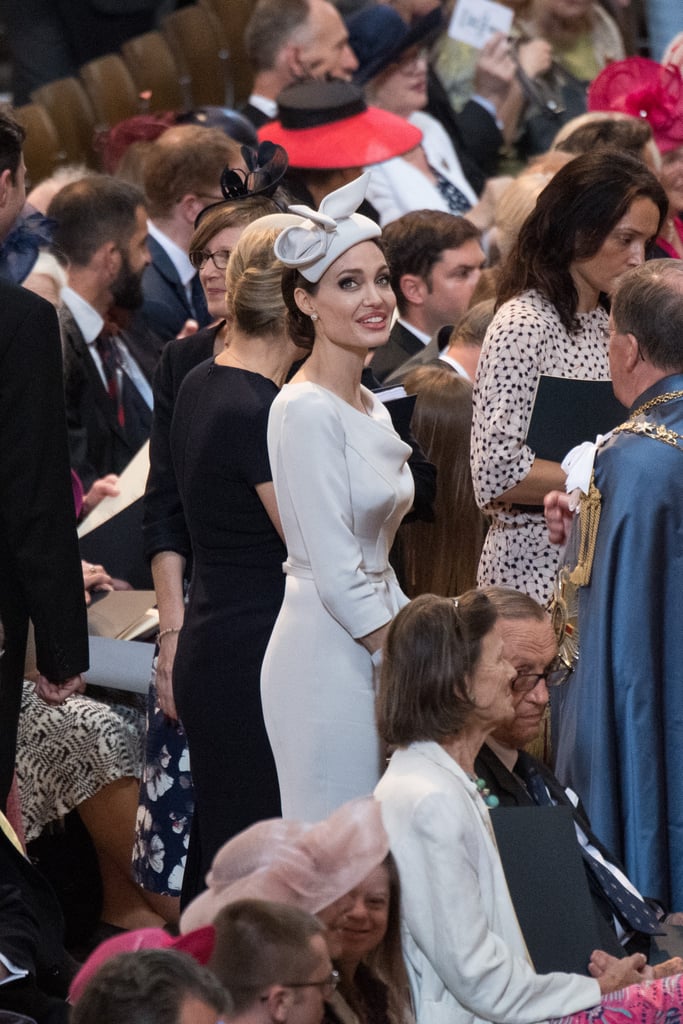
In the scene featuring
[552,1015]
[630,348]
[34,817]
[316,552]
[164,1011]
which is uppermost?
[630,348]

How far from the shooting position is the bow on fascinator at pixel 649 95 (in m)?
5.59

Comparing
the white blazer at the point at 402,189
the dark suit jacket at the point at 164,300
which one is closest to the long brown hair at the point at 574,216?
the dark suit jacket at the point at 164,300

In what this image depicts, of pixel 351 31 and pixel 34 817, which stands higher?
pixel 351 31

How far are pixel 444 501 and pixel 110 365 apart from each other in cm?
185

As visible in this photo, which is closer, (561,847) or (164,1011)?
(164,1011)

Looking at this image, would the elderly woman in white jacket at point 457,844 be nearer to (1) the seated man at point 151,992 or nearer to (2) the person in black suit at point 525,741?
(2) the person in black suit at point 525,741

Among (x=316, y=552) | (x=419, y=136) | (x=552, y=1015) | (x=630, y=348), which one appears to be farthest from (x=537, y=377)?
(x=419, y=136)

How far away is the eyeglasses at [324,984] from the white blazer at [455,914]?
29 cm

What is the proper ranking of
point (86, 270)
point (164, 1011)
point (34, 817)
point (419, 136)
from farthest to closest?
point (419, 136), point (86, 270), point (34, 817), point (164, 1011)

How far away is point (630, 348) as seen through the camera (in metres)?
3.22

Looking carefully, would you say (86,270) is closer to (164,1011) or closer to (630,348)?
(630,348)

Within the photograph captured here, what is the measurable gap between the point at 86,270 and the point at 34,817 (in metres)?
1.99

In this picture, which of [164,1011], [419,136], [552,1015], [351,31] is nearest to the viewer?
[164,1011]

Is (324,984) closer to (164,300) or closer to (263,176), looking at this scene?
(263,176)
